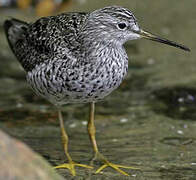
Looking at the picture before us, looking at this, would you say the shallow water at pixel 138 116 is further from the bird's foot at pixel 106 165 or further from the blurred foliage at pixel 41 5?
the blurred foliage at pixel 41 5

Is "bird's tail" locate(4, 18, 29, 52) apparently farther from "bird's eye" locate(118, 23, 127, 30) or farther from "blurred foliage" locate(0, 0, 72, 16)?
"blurred foliage" locate(0, 0, 72, 16)

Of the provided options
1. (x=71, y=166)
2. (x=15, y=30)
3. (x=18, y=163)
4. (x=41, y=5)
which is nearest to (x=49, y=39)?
(x=15, y=30)

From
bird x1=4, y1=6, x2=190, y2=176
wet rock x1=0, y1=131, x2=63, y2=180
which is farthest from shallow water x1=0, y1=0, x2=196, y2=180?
wet rock x1=0, y1=131, x2=63, y2=180

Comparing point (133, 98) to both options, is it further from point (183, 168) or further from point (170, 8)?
point (170, 8)

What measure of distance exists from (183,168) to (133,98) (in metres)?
2.61

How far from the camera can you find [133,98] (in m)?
8.66

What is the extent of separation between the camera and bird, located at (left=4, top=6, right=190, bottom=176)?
6109 mm

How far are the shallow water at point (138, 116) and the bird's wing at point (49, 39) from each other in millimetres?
1185

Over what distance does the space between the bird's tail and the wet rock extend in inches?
129

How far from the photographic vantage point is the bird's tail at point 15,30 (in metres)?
7.54

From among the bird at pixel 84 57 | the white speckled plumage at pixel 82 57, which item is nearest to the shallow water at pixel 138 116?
the bird at pixel 84 57

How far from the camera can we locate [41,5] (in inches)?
472

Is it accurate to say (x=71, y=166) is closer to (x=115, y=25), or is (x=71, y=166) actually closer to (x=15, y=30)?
(x=115, y=25)

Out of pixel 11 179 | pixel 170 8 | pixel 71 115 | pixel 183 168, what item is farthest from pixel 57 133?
pixel 170 8
